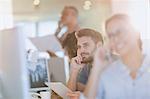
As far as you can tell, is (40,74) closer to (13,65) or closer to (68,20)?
(68,20)

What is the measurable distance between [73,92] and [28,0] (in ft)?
2.03

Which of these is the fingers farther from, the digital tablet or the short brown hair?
the short brown hair

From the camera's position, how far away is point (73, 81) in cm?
148

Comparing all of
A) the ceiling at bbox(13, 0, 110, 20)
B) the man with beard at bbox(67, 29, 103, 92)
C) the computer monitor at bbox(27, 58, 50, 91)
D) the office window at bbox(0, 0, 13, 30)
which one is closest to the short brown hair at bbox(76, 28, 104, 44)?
the man with beard at bbox(67, 29, 103, 92)

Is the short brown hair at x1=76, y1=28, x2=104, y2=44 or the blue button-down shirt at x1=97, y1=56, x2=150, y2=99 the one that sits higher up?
the short brown hair at x1=76, y1=28, x2=104, y2=44

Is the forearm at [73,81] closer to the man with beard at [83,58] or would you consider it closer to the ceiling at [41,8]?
the man with beard at [83,58]

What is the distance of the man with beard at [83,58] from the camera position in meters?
1.44

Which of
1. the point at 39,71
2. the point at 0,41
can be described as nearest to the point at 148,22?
the point at 39,71

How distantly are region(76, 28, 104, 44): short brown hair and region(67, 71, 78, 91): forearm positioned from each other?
0.23 metres

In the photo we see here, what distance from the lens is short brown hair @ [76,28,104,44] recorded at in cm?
144

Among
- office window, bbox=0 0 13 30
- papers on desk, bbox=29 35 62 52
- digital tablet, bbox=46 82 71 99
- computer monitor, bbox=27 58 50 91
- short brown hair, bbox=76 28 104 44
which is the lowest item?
digital tablet, bbox=46 82 71 99

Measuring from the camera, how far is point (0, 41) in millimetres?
1077

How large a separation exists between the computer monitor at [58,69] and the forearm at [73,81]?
30 millimetres

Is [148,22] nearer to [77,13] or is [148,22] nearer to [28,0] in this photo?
[77,13]
